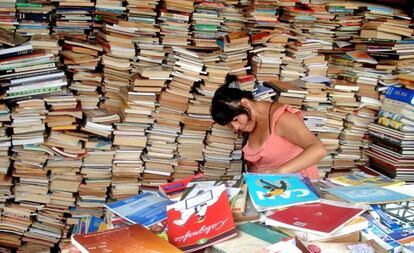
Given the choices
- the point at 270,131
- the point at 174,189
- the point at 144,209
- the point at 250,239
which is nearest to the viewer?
the point at 250,239

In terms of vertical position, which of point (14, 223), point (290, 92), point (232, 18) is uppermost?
point (232, 18)

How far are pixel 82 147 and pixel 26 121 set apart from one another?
1.22 ft

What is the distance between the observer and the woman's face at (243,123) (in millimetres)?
2800

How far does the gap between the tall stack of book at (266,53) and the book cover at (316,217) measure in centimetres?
185

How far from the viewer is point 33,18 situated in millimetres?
3309

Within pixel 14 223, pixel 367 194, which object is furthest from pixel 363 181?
pixel 14 223

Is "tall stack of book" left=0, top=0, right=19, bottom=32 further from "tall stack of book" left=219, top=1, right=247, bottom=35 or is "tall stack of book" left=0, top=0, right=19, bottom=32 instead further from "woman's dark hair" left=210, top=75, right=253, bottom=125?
"woman's dark hair" left=210, top=75, right=253, bottom=125

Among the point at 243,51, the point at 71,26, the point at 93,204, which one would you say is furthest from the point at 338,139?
the point at 71,26

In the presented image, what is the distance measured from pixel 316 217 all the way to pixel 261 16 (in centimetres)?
211

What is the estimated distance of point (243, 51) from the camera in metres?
3.51

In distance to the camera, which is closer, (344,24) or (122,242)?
(122,242)

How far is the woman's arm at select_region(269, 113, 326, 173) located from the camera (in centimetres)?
260

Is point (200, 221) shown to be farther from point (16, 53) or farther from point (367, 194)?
point (16, 53)

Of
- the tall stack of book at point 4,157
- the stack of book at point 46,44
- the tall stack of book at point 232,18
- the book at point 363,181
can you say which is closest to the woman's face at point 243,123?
the book at point 363,181
